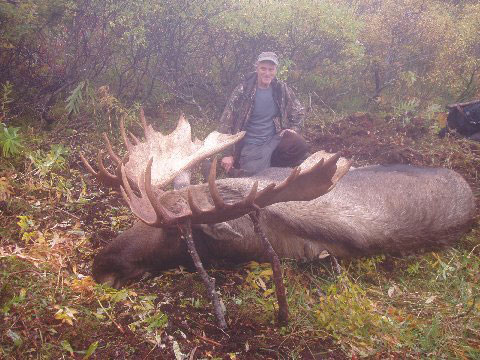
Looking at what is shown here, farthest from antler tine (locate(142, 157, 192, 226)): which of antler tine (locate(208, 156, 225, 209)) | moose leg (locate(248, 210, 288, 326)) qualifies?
moose leg (locate(248, 210, 288, 326))

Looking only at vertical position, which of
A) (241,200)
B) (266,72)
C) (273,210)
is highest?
(266,72)

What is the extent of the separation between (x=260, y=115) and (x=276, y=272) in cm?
405

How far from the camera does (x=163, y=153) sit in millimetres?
3602

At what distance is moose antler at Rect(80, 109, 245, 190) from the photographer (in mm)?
3064

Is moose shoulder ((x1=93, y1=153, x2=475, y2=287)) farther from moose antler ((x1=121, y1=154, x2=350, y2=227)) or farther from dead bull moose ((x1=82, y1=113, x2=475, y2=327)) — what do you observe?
moose antler ((x1=121, y1=154, x2=350, y2=227))

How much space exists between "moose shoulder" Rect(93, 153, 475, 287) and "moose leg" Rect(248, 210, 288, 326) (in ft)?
1.41

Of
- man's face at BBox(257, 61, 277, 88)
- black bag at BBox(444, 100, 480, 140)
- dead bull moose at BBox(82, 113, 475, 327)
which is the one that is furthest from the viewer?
black bag at BBox(444, 100, 480, 140)

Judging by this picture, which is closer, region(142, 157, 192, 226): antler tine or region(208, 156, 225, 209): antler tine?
region(208, 156, 225, 209): antler tine

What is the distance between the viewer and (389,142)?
20.6 ft

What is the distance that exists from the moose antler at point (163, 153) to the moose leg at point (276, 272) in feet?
3.76

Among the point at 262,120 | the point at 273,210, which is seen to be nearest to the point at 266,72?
the point at 262,120

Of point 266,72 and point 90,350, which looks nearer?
point 90,350

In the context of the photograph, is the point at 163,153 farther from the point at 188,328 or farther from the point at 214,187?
the point at 188,328

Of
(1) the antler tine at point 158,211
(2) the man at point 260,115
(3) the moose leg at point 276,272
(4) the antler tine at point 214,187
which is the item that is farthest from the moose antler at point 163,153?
(2) the man at point 260,115
